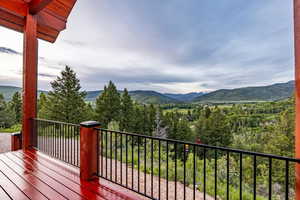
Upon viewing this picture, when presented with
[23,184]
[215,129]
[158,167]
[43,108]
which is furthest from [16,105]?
[215,129]

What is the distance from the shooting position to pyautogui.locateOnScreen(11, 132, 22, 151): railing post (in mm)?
4125

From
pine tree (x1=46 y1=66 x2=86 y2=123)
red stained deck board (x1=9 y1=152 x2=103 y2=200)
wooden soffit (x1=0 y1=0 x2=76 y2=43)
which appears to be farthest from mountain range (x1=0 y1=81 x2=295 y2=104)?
red stained deck board (x1=9 y1=152 x2=103 y2=200)

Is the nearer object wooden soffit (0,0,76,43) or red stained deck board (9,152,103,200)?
red stained deck board (9,152,103,200)

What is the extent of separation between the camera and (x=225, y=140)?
21.3m

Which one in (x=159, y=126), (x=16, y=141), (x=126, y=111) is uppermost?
(x=16, y=141)

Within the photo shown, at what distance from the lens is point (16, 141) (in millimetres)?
4141

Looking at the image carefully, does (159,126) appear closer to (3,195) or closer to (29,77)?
(29,77)

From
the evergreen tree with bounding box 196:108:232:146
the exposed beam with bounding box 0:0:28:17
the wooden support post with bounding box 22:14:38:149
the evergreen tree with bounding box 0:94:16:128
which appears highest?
the exposed beam with bounding box 0:0:28:17

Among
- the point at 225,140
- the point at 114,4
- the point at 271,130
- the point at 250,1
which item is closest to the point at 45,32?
the point at 114,4

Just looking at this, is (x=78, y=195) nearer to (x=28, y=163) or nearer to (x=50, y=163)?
(x=50, y=163)

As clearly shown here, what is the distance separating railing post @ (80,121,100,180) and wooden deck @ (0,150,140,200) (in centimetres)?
12

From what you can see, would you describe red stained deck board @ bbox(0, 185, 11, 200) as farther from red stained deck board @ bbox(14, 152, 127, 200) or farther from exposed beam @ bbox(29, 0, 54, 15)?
exposed beam @ bbox(29, 0, 54, 15)

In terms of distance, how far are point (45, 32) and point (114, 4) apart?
8.56 feet

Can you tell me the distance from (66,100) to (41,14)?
583 inches
